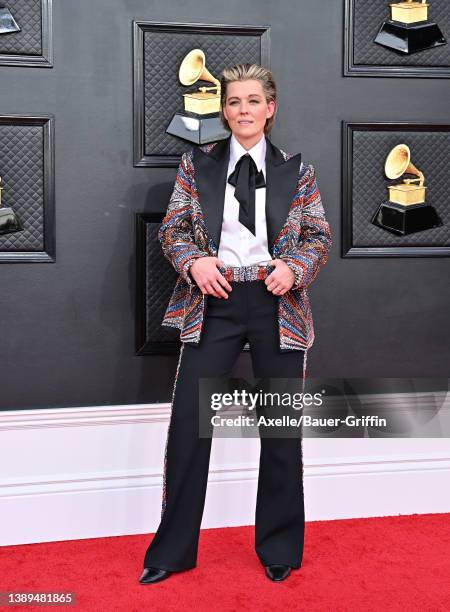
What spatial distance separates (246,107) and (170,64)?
0.53 metres

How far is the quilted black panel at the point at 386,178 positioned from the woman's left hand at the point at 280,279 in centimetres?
73

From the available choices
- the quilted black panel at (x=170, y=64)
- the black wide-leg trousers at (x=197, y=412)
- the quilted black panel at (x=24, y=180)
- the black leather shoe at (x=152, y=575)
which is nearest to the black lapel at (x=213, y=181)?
the black wide-leg trousers at (x=197, y=412)

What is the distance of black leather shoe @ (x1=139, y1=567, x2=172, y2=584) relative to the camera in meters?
2.56

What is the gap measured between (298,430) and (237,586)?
0.54 m

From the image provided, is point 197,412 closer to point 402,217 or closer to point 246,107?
point 246,107

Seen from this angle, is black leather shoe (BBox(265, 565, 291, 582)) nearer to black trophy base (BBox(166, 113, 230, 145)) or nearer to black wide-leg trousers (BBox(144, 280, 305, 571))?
black wide-leg trousers (BBox(144, 280, 305, 571))

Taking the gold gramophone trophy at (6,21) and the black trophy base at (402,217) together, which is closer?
the gold gramophone trophy at (6,21)

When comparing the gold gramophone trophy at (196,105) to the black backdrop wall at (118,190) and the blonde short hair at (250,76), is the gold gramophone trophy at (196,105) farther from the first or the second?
the blonde short hair at (250,76)

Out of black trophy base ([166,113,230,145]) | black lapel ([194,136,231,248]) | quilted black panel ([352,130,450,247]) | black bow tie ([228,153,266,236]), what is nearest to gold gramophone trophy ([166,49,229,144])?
black trophy base ([166,113,230,145])

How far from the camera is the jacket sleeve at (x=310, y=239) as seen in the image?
2.52 meters

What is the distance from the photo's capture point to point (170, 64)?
289 centimetres

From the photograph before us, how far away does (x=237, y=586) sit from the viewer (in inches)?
101

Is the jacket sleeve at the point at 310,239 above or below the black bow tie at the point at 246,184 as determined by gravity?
below

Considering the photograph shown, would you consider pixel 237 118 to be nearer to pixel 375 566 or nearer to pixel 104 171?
pixel 104 171
